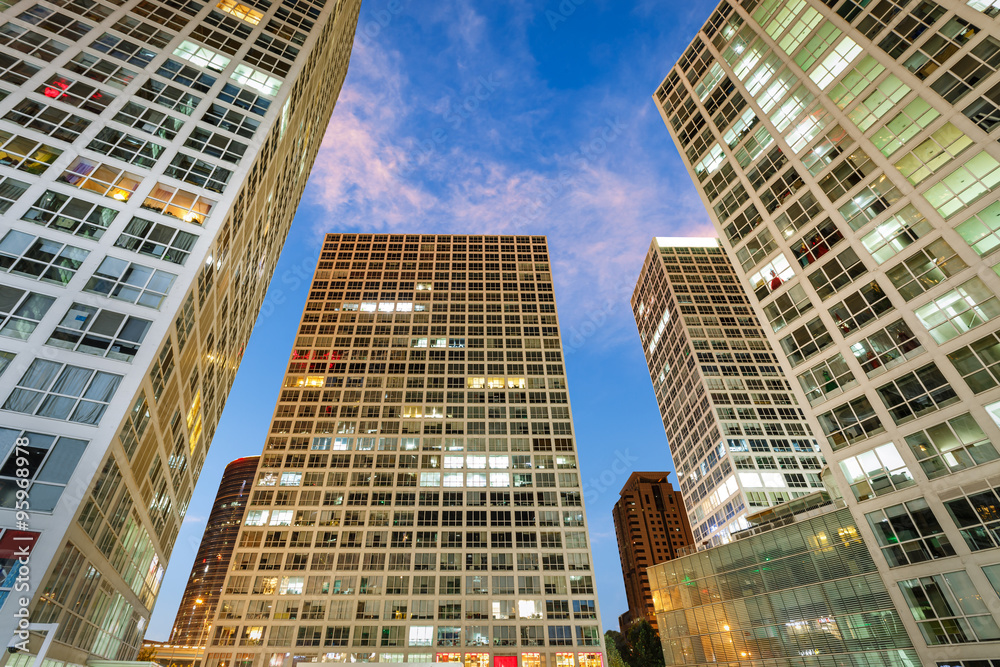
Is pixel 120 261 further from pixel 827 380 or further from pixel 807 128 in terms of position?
pixel 807 128

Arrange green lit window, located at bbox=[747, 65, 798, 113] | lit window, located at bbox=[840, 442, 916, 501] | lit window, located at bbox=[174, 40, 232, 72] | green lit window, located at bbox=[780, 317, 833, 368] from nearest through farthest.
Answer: lit window, located at bbox=[840, 442, 916, 501]
green lit window, located at bbox=[780, 317, 833, 368]
lit window, located at bbox=[174, 40, 232, 72]
green lit window, located at bbox=[747, 65, 798, 113]

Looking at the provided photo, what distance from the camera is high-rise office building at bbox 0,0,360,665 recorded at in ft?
89.4

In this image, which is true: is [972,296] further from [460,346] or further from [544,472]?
[460,346]

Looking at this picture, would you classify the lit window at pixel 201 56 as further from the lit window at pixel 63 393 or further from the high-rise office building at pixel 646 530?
the high-rise office building at pixel 646 530

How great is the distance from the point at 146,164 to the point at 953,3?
203 ft

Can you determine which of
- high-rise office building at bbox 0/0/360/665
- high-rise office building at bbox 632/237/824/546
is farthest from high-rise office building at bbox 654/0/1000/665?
high-rise office building at bbox 632/237/824/546

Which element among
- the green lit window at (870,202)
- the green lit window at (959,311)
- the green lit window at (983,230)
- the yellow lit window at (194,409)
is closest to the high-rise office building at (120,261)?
the yellow lit window at (194,409)

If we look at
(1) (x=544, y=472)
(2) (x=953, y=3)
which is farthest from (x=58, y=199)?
(1) (x=544, y=472)

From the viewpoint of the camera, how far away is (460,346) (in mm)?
104438

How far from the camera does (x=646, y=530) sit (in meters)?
182

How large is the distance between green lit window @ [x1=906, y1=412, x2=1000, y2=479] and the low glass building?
11.5 metres

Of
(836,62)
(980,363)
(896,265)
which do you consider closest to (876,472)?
(980,363)

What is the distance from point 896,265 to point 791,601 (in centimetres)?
3030

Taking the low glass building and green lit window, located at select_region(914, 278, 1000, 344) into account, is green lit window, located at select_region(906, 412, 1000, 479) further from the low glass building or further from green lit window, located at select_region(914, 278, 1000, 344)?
the low glass building
